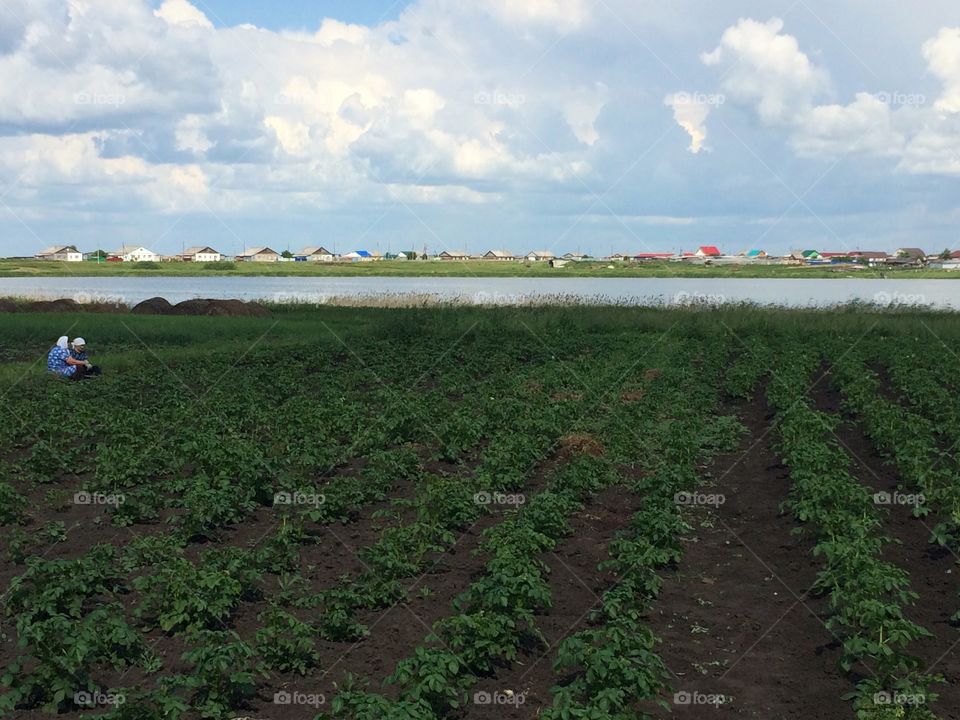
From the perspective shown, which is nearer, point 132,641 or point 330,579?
point 132,641

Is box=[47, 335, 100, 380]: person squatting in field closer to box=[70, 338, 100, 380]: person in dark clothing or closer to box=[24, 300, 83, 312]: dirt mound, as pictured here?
box=[70, 338, 100, 380]: person in dark clothing

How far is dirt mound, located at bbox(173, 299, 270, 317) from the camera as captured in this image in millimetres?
45250

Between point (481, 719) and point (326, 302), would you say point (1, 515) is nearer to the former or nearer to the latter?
point (481, 719)

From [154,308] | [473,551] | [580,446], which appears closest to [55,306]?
[154,308]

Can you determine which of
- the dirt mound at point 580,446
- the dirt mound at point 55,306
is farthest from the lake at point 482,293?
the dirt mound at point 580,446

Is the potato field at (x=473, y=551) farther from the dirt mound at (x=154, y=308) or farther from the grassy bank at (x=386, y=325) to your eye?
the dirt mound at (x=154, y=308)

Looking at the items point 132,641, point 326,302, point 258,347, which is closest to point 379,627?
point 132,641

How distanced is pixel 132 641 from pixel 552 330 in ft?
109

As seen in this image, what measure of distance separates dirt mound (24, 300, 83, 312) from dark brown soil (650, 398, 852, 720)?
40.1 metres

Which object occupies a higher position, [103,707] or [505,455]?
[505,455]

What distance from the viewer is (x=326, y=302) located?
54594 mm

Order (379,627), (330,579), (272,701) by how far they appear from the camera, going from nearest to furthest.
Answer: (272,701)
(379,627)
(330,579)

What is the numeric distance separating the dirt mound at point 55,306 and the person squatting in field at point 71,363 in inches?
915

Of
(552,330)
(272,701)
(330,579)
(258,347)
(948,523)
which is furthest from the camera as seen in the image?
(552,330)
